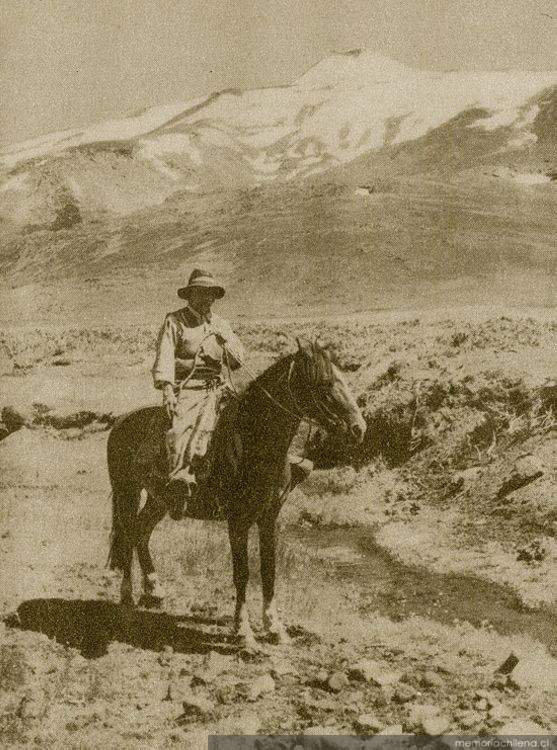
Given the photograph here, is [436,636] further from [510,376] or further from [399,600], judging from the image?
[510,376]

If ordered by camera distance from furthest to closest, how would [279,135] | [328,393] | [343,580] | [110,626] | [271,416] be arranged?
[279,135]
[343,580]
[110,626]
[271,416]
[328,393]

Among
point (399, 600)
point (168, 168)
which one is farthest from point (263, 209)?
point (168, 168)

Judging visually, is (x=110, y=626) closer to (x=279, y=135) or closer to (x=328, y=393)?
(x=328, y=393)

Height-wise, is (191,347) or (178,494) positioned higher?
(191,347)

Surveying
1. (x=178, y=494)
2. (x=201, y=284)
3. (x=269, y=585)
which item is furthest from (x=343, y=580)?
(x=201, y=284)

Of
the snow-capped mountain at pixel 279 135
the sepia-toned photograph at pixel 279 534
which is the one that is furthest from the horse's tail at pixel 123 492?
the snow-capped mountain at pixel 279 135

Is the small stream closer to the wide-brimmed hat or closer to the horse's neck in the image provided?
the horse's neck

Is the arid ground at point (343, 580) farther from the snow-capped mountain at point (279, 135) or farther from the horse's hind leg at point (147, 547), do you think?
the snow-capped mountain at point (279, 135)
